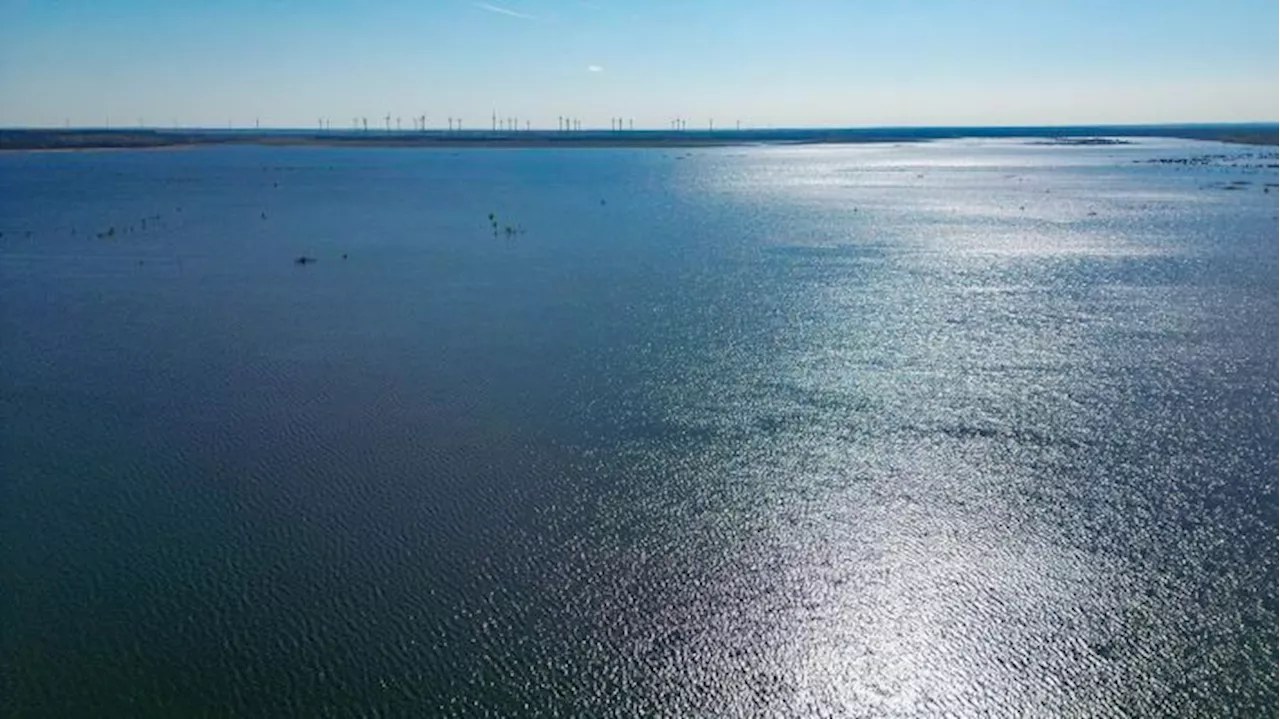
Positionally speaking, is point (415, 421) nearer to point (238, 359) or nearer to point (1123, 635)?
point (238, 359)

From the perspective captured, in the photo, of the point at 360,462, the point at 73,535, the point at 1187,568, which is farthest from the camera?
the point at 360,462

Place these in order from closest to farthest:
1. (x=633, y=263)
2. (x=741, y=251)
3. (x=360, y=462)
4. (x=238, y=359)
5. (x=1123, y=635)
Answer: (x=1123, y=635)
(x=360, y=462)
(x=238, y=359)
(x=633, y=263)
(x=741, y=251)

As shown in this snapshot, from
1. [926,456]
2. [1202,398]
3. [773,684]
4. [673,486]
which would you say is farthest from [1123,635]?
[1202,398]

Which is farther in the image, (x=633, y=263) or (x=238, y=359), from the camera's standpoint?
(x=633, y=263)

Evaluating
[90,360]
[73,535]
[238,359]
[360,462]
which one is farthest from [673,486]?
[90,360]

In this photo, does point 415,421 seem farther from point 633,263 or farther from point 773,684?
point 633,263

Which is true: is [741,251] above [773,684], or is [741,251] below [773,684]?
above
